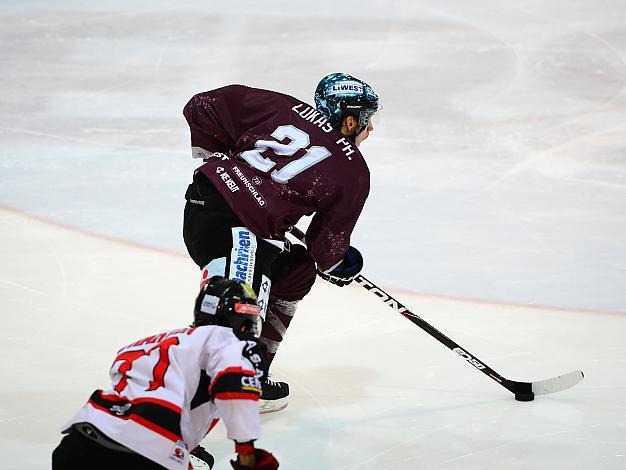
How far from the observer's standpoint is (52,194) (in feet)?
19.9

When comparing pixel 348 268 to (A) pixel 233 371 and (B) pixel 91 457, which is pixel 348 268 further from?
(B) pixel 91 457

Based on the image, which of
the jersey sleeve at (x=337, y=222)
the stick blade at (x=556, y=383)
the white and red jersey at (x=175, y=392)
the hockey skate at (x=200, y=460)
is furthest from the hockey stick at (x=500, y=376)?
the white and red jersey at (x=175, y=392)

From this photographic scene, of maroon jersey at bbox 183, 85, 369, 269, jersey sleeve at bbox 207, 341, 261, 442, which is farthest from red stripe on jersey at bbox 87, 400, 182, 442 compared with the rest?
maroon jersey at bbox 183, 85, 369, 269

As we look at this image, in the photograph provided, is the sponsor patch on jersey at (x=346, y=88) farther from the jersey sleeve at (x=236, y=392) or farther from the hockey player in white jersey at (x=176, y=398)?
the jersey sleeve at (x=236, y=392)

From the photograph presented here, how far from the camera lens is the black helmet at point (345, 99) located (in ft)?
12.0

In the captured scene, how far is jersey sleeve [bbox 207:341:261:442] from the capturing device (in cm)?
247

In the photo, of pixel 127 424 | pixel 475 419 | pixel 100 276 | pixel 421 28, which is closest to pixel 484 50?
pixel 421 28

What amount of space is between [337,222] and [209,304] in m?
0.96

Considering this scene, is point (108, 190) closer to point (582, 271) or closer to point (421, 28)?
point (582, 271)

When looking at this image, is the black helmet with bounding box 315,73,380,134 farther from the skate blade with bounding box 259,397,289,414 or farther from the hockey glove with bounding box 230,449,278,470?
the hockey glove with bounding box 230,449,278,470

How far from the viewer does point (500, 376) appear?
4.01m

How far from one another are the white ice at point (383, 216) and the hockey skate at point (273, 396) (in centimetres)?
4

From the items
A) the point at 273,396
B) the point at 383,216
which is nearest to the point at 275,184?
the point at 273,396

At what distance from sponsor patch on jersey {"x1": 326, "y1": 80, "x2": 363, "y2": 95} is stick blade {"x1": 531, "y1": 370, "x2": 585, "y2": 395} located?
4.10 ft
